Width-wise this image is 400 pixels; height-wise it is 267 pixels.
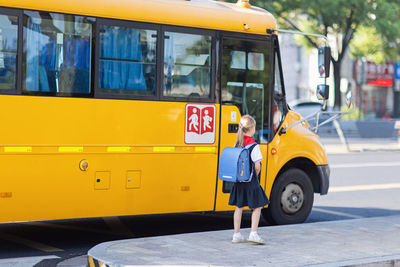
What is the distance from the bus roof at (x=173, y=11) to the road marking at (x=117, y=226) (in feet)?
8.77

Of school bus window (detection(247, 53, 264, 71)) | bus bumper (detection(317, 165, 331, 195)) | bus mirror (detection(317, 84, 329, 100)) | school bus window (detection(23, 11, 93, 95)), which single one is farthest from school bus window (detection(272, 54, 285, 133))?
school bus window (detection(23, 11, 93, 95))

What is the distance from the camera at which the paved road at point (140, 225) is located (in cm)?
753

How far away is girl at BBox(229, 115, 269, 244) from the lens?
711 cm

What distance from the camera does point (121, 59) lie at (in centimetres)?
779

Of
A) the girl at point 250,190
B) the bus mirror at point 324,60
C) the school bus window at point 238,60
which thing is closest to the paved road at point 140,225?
the girl at point 250,190

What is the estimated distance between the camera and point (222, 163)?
7.13 m

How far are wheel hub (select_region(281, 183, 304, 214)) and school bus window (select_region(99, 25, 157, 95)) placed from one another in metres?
2.40

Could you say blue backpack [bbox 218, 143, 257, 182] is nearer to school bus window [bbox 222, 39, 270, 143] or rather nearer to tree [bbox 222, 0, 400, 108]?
school bus window [bbox 222, 39, 270, 143]

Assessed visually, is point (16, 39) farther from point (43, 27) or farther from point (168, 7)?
point (168, 7)

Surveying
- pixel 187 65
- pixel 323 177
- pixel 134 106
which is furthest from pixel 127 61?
pixel 323 177

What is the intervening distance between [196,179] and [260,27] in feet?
7.01

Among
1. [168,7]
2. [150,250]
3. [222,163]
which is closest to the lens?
[150,250]

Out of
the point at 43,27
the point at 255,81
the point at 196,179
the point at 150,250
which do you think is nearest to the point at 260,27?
the point at 255,81

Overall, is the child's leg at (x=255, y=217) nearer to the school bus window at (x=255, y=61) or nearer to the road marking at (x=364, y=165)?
the school bus window at (x=255, y=61)
